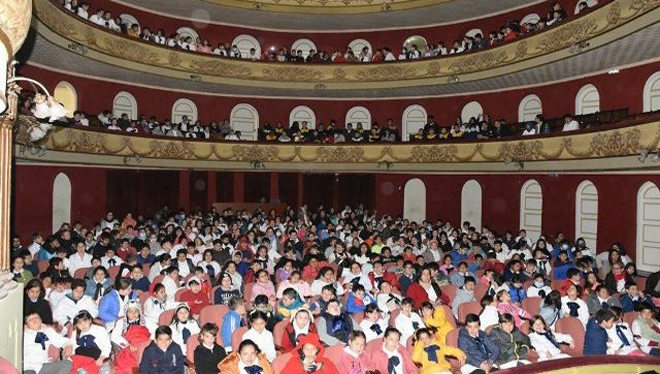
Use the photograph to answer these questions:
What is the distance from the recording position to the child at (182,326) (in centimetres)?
838

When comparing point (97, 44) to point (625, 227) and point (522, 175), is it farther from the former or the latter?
point (625, 227)

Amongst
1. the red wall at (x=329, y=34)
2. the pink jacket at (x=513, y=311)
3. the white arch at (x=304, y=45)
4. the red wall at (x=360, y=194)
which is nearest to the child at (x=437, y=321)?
the pink jacket at (x=513, y=311)

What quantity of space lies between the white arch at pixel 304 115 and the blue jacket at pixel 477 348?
21.7m

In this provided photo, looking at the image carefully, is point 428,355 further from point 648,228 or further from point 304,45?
point 304,45

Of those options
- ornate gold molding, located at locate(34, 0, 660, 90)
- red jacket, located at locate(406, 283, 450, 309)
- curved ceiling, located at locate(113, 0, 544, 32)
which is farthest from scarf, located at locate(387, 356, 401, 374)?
curved ceiling, located at locate(113, 0, 544, 32)

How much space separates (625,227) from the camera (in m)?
18.8

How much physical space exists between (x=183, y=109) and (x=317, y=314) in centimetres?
1958

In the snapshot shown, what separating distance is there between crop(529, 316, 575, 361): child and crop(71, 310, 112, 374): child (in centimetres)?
618

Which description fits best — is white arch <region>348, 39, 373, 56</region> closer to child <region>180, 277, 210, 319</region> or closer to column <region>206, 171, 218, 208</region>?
column <region>206, 171, 218, 208</region>

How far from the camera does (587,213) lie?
2070cm

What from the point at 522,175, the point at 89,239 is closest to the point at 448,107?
the point at 522,175

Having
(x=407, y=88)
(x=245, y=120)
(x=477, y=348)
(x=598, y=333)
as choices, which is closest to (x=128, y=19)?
(x=245, y=120)

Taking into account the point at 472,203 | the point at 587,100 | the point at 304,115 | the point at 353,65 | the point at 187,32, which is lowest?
the point at 472,203

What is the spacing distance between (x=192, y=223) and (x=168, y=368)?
1186cm
